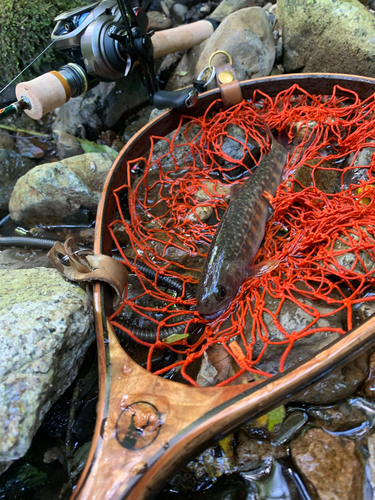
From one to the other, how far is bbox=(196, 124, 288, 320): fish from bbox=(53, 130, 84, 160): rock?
2.99 metres

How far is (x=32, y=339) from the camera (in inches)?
83.0

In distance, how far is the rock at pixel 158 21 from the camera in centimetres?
638

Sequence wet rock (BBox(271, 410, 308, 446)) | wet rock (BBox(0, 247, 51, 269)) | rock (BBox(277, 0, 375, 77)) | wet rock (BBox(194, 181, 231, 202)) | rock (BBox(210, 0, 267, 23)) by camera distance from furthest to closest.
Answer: rock (BBox(210, 0, 267, 23))
rock (BBox(277, 0, 375, 77))
wet rock (BBox(0, 247, 51, 269))
wet rock (BBox(194, 181, 231, 202))
wet rock (BBox(271, 410, 308, 446))

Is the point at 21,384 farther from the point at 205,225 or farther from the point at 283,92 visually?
the point at 283,92

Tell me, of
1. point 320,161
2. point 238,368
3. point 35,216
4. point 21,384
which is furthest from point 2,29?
point 238,368

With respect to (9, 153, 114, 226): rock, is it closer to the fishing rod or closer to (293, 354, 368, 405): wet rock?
the fishing rod

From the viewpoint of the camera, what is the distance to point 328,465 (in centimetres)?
208

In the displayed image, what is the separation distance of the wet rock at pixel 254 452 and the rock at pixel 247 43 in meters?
4.28

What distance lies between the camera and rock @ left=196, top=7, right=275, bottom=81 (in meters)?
4.50

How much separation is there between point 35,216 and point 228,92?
9.30 ft

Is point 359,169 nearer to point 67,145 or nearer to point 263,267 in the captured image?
point 263,267

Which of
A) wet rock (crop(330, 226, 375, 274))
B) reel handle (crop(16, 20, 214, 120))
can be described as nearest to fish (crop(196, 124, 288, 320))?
wet rock (crop(330, 226, 375, 274))

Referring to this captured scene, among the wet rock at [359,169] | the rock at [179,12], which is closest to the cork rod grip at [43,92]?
the wet rock at [359,169]

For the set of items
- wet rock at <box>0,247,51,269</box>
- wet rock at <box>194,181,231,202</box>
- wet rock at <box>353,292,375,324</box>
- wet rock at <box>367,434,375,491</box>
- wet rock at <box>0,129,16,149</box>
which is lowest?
wet rock at <box>367,434,375,491</box>
